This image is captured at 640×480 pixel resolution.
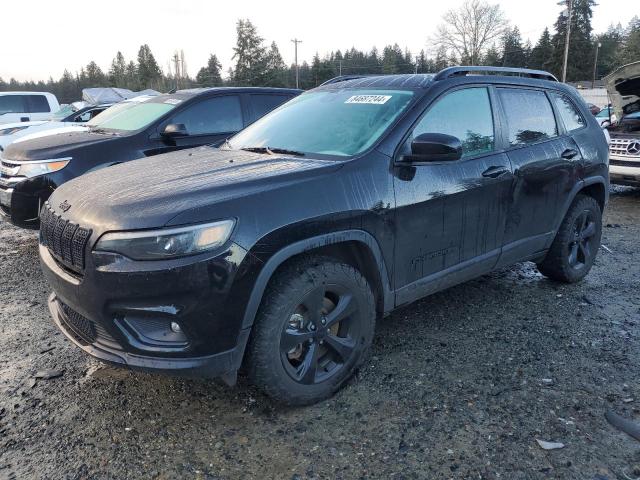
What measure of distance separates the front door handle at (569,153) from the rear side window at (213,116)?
3882 mm

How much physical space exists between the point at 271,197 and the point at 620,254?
4777 millimetres

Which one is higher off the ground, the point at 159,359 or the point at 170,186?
the point at 170,186

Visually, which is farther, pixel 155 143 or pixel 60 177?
pixel 155 143

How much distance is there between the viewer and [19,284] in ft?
15.5

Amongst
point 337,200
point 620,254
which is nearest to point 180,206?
point 337,200

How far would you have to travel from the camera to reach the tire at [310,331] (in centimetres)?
247

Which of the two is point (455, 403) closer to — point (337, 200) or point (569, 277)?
point (337, 200)

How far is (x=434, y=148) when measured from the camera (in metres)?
2.85

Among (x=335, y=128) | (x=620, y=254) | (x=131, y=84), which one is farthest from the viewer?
(x=131, y=84)

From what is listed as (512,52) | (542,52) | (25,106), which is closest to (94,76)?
(512,52)

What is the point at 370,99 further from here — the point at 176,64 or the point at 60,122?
the point at 176,64

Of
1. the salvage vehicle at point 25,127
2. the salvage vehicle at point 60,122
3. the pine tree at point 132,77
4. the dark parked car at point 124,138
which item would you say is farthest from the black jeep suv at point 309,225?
the pine tree at point 132,77

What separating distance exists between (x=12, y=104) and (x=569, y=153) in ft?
53.9

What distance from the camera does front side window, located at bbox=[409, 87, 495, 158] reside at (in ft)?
10.6
